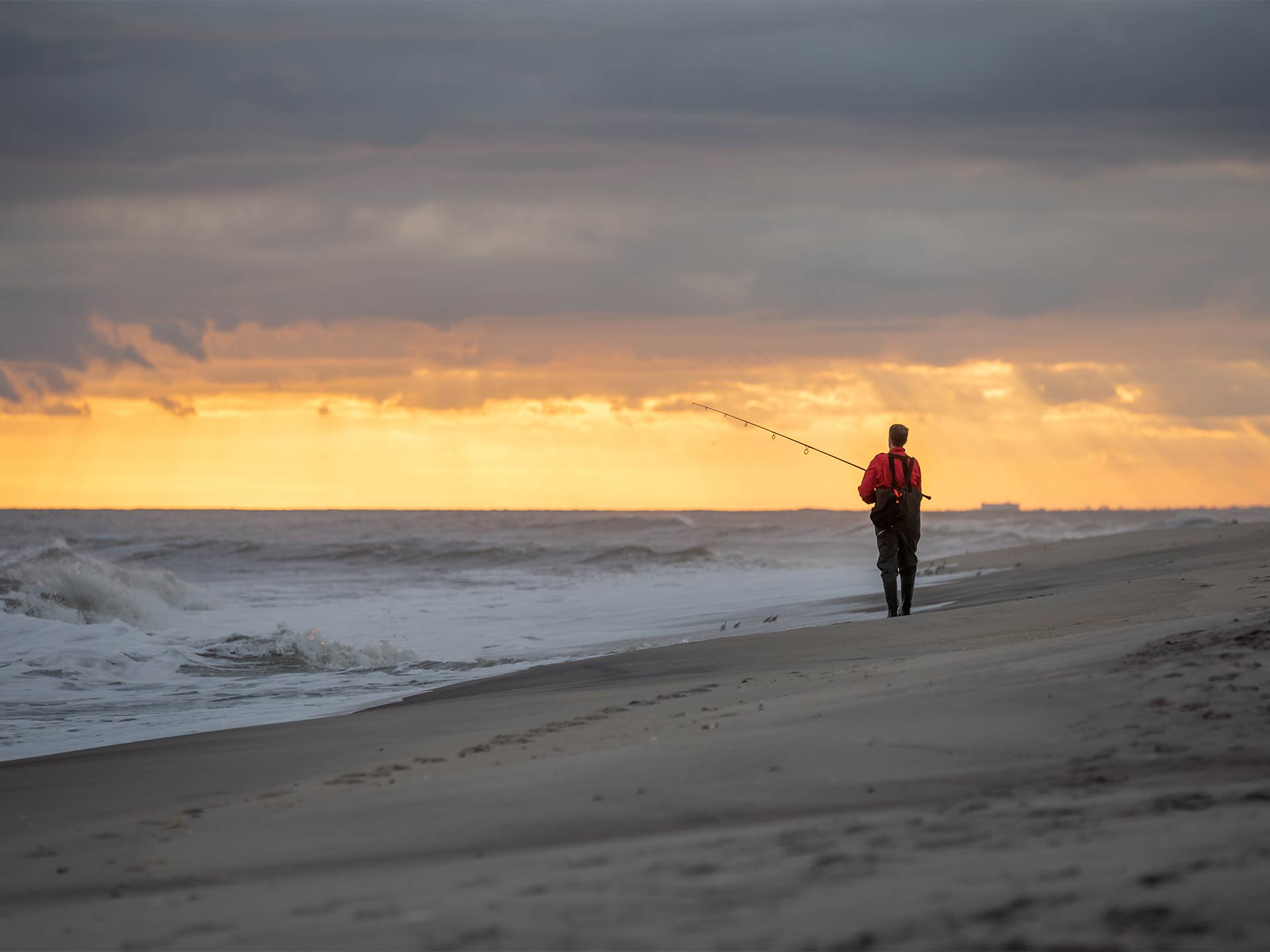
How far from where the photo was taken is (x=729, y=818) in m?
3.70

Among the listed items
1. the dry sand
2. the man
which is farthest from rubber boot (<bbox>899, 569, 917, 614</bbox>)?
the dry sand

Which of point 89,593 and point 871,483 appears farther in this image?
point 89,593

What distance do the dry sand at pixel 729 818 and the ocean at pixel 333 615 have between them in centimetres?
207

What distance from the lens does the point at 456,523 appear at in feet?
218

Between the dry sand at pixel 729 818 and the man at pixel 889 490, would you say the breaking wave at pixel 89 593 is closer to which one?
the man at pixel 889 490

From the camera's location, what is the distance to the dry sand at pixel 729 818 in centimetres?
271

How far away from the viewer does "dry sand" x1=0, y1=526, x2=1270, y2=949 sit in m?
2.71

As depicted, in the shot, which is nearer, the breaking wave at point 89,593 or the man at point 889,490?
the man at point 889,490

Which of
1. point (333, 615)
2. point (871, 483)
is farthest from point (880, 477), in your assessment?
point (333, 615)

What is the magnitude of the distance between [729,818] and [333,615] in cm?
1427

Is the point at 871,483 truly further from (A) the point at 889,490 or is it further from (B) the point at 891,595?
(B) the point at 891,595

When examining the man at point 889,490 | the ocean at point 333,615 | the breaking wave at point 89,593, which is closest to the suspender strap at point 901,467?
the man at point 889,490

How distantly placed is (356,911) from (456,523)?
210 ft

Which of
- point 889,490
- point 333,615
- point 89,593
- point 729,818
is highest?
point 889,490
